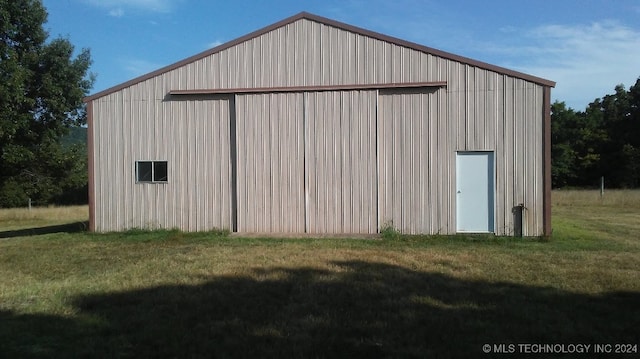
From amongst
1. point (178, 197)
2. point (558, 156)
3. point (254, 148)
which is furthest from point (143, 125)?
point (558, 156)

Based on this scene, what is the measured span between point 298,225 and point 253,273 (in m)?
5.87

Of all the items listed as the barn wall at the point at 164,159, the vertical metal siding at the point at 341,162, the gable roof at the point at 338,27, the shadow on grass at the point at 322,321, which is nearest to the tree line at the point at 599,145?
the gable roof at the point at 338,27

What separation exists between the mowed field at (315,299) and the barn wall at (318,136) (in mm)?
2196

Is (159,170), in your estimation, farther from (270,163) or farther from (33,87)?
(33,87)

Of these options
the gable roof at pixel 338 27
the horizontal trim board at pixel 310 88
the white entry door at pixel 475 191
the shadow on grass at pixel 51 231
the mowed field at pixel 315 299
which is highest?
the gable roof at pixel 338 27

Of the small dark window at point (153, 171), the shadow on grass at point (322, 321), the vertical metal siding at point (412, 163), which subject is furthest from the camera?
the small dark window at point (153, 171)

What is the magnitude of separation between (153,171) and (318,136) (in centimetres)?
465

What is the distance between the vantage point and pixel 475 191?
13.4 m

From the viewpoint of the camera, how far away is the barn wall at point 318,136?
1322 centimetres

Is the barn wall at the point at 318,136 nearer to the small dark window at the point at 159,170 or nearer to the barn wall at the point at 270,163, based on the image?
the barn wall at the point at 270,163

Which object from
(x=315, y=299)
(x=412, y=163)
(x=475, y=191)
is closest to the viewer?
(x=315, y=299)

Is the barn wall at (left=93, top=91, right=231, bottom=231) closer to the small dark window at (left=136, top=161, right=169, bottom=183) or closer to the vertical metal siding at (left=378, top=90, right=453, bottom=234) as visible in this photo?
the small dark window at (left=136, top=161, right=169, bottom=183)

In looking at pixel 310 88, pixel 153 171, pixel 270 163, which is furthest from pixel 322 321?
pixel 153 171

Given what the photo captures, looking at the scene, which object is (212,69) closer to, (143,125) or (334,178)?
(143,125)
